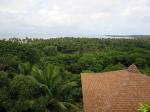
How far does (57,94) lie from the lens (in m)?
19.3

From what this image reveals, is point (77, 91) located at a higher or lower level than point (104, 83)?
lower

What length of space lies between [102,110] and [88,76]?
6761 millimetres

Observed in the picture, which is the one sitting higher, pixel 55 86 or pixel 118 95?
pixel 118 95

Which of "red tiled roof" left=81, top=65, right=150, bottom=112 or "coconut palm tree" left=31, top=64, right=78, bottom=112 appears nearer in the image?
"red tiled roof" left=81, top=65, right=150, bottom=112

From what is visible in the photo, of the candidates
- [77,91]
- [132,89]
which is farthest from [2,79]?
[132,89]

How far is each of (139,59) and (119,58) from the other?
3.17m

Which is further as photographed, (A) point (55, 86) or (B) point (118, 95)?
(A) point (55, 86)

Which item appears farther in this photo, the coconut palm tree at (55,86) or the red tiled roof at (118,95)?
the coconut palm tree at (55,86)

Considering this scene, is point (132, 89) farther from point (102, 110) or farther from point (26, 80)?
point (26, 80)

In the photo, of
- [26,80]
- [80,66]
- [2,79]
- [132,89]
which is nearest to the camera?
[132,89]

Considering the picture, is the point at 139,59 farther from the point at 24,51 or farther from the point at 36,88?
the point at 36,88

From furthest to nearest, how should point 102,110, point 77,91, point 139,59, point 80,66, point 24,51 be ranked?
1. point 139,59
2. point 80,66
3. point 24,51
4. point 77,91
5. point 102,110

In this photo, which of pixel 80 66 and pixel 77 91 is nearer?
pixel 77 91

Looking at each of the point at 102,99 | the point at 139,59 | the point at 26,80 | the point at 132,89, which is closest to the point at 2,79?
the point at 26,80
